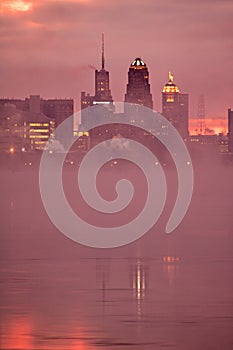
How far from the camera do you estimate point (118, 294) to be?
36.2 meters

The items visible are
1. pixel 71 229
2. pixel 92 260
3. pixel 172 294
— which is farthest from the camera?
pixel 71 229

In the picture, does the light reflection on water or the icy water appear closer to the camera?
the light reflection on water

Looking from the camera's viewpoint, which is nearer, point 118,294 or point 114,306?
point 114,306

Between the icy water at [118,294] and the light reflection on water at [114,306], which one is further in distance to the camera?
the icy water at [118,294]

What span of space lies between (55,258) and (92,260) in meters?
1.68

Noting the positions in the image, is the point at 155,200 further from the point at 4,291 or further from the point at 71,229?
the point at 4,291

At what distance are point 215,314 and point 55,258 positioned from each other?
17088 mm

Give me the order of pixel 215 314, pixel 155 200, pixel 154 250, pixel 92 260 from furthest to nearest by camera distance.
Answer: pixel 155 200
pixel 154 250
pixel 92 260
pixel 215 314

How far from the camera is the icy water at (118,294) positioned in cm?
2873

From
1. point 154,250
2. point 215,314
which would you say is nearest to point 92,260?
point 154,250

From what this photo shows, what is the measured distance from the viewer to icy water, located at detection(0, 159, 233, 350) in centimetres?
2873

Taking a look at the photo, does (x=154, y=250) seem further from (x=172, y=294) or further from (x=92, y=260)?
(x=172, y=294)

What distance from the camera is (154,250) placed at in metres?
53.4

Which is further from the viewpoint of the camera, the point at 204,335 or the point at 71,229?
the point at 71,229
